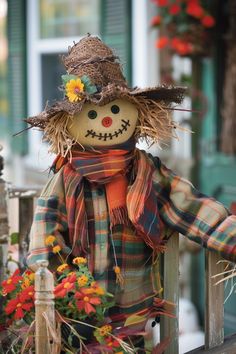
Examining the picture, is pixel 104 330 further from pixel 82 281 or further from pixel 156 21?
pixel 156 21

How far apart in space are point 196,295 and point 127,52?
171 centimetres

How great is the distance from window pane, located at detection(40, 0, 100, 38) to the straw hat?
3361mm

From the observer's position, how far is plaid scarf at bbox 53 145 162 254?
250 cm

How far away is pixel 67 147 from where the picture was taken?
2533 millimetres

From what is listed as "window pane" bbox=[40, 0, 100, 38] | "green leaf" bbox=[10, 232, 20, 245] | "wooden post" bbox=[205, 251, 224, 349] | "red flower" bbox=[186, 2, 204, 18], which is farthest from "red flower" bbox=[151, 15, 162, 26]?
"wooden post" bbox=[205, 251, 224, 349]

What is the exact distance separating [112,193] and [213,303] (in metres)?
0.48

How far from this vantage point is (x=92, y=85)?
98.0 inches

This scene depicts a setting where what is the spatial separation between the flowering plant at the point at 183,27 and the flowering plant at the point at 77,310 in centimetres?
291

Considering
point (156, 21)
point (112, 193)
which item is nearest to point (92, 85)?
point (112, 193)

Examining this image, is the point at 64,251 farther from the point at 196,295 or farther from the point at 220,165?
the point at 196,295

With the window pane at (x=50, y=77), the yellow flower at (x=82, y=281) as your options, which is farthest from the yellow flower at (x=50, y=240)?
the window pane at (x=50, y=77)

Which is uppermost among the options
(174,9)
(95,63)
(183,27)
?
(174,9)

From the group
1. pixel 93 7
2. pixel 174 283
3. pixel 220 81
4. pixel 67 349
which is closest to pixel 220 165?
pixel 220 81

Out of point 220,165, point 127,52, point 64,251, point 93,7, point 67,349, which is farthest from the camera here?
point 93,7
